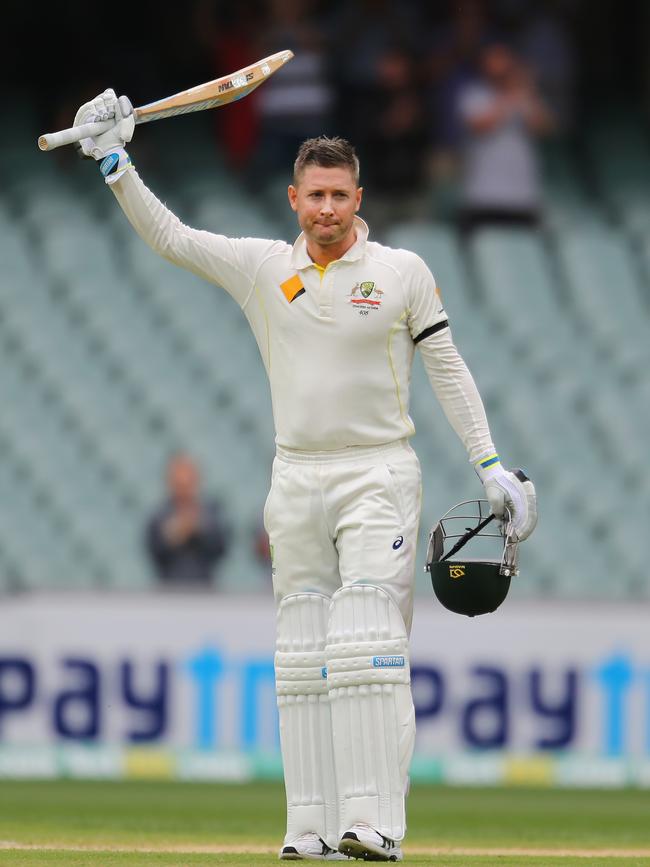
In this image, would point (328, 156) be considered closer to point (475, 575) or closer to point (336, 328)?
point (336, 328)

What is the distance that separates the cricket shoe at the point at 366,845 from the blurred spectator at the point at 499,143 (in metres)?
7.96

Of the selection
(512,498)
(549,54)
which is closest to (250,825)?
(512,498)

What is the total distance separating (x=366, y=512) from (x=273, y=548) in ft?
1.10

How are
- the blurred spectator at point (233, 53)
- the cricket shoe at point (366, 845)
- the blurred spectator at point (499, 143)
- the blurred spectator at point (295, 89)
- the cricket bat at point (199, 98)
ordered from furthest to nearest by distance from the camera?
the blurred spectator at point (233, 53), the blurred spectator at point (295, 89), the blurred spectator at point (499, 143), the cricket bat at point (199, 98), the cricket shoe at point (366, 845)

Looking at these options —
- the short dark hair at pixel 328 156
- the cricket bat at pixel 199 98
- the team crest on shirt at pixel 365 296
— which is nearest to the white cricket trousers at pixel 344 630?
the team crest on shirt at pixel 365 296

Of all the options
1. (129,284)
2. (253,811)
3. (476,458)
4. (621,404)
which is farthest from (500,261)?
(476,458)

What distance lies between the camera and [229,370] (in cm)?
1312

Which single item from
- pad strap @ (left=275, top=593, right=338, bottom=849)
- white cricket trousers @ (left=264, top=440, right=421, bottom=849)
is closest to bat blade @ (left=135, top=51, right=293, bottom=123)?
white cricket trousers @ (left=264, top=440, right=421, bottom=849)

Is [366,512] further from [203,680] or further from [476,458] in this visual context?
[203,680]

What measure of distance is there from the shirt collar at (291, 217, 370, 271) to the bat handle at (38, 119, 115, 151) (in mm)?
660

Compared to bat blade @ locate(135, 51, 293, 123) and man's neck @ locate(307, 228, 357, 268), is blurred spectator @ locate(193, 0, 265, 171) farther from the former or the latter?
man's neck @ locate(307, 228, 357, 268)

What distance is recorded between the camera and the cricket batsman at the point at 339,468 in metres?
5.75

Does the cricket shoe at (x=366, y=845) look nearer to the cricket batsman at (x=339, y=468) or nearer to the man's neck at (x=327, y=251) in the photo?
the cricket batsman at (x=339, y=468)

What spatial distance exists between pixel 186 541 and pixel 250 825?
3.34 m
